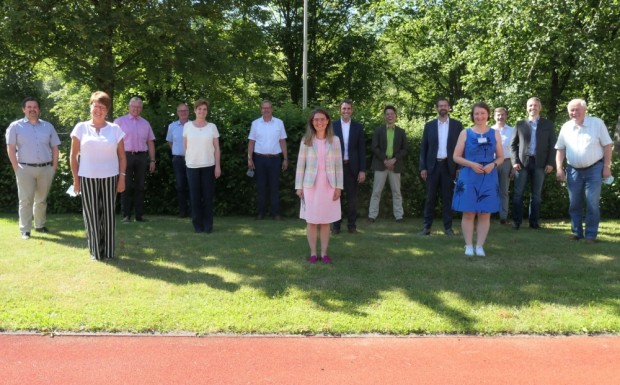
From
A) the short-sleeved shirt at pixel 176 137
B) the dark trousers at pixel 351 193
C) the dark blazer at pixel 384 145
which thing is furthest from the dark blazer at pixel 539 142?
the short-sleeved shirt at pixel 176 137

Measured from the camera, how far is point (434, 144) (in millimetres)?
8711

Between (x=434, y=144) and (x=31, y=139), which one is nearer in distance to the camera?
(x=31, y=139)

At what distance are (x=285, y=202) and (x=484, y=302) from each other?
242 inches

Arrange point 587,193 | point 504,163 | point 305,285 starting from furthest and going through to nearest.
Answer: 1. point 504,163
2. point 587,193
3. point 305,285

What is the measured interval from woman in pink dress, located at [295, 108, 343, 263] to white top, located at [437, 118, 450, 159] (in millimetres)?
2604

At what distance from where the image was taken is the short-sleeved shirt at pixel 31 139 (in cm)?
820

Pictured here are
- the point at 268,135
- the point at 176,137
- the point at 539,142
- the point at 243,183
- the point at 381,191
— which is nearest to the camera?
the point at 539,142

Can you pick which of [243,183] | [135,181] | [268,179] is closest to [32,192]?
[135,181]

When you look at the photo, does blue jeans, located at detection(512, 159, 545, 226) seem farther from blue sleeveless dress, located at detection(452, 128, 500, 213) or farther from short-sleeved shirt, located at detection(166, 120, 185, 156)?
short-sleeved shirt, located at detection(166, 120, 185, 156)

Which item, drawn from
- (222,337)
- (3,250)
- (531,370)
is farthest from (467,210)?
(3,250)

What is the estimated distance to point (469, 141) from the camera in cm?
698

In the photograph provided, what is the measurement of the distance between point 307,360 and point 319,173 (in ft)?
9.94

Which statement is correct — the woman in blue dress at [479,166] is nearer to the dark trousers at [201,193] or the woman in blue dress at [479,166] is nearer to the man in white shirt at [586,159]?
the man in white shirt at [586,159]

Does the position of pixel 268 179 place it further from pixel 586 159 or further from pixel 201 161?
pixel 586 159
